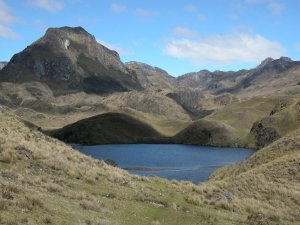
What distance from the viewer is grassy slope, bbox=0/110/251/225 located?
20719 mm

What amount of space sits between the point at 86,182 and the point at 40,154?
4.16m

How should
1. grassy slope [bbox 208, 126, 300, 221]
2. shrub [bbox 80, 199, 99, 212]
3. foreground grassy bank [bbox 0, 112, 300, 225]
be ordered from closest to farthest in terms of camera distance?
foreground grassy bank [bbox 0, 112, 300, 225], shrub [bbox 80, 199, 99, 212], grassy slope [bbox 208, 126, 300, 221]

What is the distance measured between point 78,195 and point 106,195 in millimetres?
3910

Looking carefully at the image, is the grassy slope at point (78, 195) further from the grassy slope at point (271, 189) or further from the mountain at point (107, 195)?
the grassy slope at point (271, 189)

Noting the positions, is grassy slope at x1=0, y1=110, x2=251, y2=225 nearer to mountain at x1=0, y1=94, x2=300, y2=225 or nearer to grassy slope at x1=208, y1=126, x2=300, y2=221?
mountain at x1=0, y1=94, x2=300, y2=225

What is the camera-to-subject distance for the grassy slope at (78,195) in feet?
68.0

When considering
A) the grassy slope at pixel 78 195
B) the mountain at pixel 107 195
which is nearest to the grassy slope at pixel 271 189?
the mountain at pixel 107 195

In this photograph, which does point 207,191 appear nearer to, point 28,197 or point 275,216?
point 275,216

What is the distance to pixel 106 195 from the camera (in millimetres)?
30156

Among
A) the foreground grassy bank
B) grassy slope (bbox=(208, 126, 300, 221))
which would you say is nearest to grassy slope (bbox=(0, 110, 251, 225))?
the foreground grassy bank

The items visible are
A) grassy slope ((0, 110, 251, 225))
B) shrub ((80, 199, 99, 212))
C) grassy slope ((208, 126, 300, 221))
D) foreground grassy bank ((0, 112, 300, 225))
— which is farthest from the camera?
grassy slope ((208, 126, 300, 221))

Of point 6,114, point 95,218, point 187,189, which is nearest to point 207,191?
point 187,189

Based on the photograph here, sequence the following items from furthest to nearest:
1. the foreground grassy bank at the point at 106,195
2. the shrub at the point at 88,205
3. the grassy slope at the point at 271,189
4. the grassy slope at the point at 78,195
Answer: the grassy slope at the point at 271,189
the shrub at the point at 88,205
the foreground grassy bank at the point at 106,195
the grassy slope at the point at 78,195

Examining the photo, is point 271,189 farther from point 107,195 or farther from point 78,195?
point 78,195
